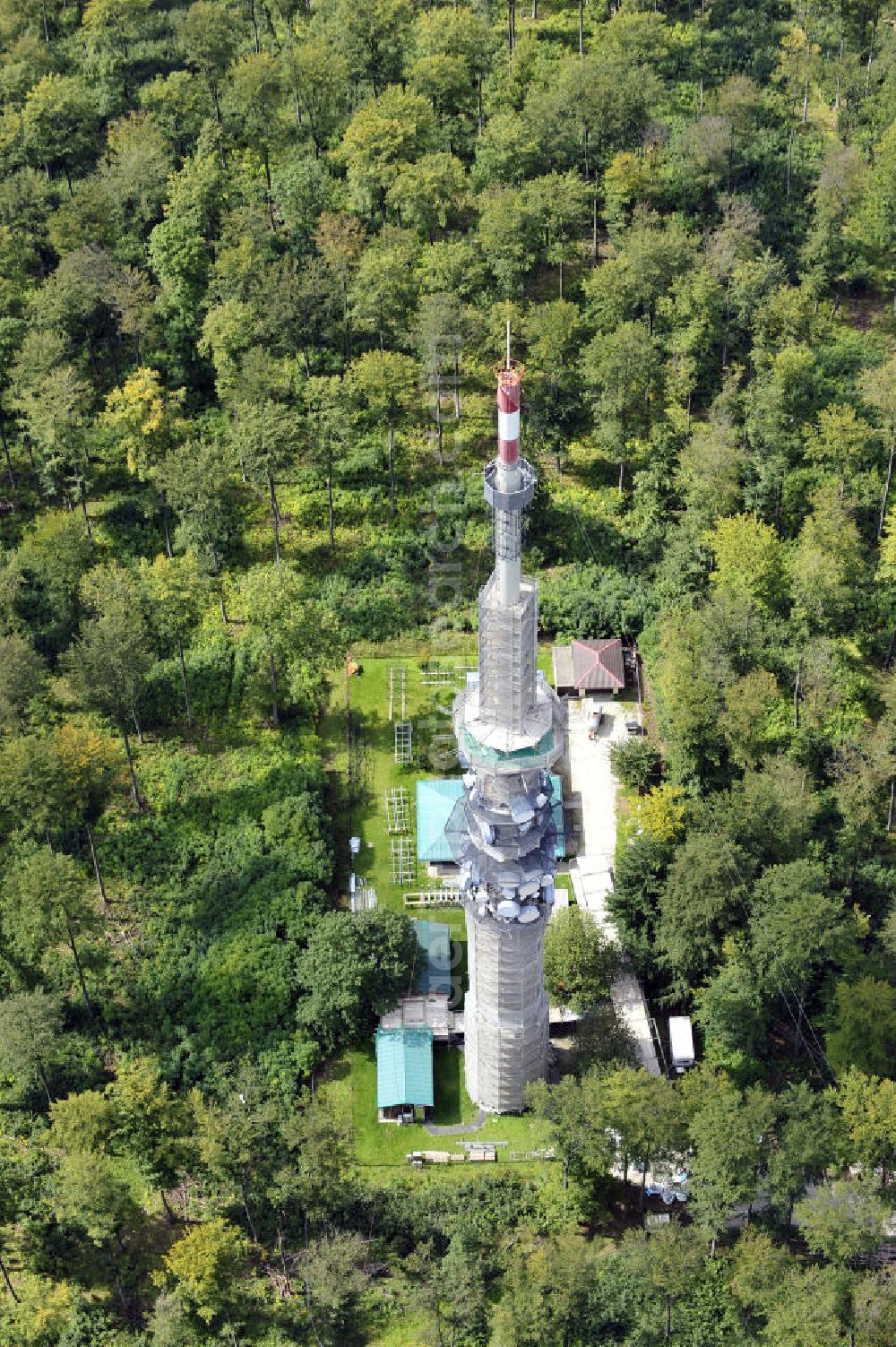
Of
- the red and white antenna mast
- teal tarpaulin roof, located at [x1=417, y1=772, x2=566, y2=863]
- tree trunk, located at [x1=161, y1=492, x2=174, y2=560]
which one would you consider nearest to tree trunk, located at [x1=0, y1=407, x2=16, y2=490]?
tree trunk, located at [x1=161, y1=492, x2=174, y2=560]

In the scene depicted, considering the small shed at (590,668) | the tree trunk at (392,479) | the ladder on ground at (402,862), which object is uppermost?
the tree trunk at (392,479)

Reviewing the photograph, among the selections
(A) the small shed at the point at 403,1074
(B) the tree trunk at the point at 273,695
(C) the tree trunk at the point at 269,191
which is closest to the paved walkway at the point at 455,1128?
(A) the small shed at the point at 403,1074

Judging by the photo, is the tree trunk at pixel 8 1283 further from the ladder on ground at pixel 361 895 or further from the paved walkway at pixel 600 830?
the paved walkway at pixel 600 830

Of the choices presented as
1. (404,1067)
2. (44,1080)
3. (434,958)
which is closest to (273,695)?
(434,958)

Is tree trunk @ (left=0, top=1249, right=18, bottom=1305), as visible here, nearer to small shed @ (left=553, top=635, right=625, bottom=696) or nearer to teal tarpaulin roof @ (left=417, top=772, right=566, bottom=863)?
teal tarpaulin roof @ (left=417, top=772, right=566, bottom=863)

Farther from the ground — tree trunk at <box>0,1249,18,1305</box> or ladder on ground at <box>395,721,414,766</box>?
ladder on ground at <box>395,721,414,766</box>

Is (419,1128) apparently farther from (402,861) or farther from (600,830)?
(600,830)

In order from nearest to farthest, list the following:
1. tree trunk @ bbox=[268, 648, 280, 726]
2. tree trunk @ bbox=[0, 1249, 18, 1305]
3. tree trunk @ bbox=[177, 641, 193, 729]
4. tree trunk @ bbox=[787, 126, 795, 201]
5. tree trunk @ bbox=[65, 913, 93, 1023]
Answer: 1. tree trunk @ bbox=[0, 1249, 18, 1305]
2. tree trunk @ bbox=[65, 913, 93, 1023]
3. tree trunk @ bbox=[268, 648, 280, 726]
4. tree trunk @ bbox=[177, 641, 193, 729]
5. tree trunk @ bbox=[787, 126, 795, 201]
